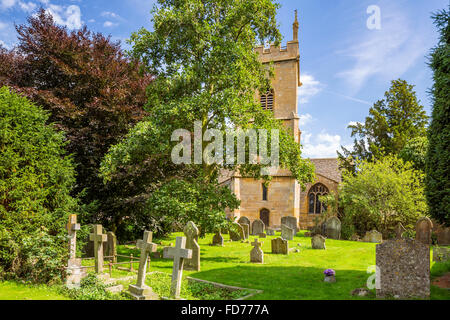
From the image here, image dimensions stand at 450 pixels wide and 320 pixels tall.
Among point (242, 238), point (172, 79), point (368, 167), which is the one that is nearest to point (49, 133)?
point (172, 79)

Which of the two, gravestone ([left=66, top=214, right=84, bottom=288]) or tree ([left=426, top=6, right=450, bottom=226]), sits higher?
tree ([left=426, top=6, right=450, bottom=226])

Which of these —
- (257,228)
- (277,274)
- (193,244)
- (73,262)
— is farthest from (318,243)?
(73,262)

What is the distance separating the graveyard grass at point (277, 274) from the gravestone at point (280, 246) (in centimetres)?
42

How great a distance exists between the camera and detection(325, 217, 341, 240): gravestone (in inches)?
872

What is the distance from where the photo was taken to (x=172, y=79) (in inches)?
539

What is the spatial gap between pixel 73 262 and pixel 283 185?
23030 millimetres

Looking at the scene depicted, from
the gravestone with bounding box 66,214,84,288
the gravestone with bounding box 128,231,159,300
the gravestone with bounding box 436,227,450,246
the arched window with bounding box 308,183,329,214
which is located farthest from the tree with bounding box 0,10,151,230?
the arched window with bounding box 308,183,329,214

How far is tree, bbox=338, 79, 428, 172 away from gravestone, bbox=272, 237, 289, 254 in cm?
1589

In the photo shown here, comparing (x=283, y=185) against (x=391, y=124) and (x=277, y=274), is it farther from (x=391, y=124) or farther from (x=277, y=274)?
(x=277, y=274)

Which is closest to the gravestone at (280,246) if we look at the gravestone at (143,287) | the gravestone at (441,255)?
the gravestone at (441,255)

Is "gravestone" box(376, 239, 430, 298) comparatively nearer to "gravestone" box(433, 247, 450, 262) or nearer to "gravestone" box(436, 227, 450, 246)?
"gravestone" box(433, 247, 450, 262)

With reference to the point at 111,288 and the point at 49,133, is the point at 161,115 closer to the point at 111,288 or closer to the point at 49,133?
the point at 49,133

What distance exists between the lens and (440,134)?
913cm
